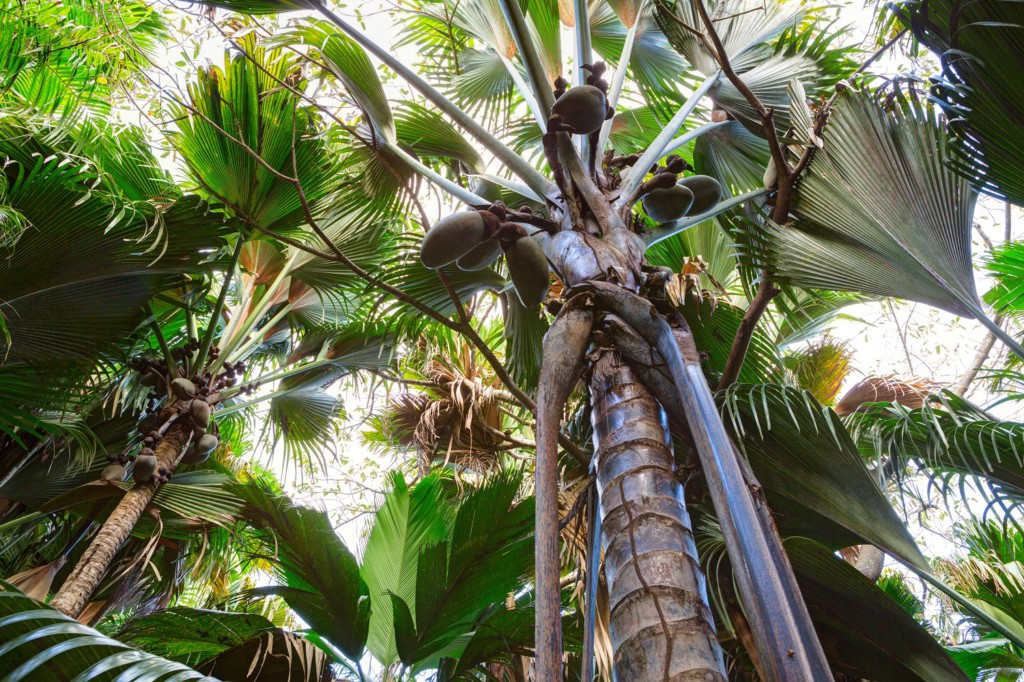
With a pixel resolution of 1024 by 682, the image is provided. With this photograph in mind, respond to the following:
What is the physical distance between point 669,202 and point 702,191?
26 centimetres

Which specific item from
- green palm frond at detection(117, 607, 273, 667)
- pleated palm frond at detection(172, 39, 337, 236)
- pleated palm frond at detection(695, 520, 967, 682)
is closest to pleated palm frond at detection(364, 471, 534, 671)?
green palm frond at detection(117, 607, 273, 667)

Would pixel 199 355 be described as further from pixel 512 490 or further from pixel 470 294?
pixel 512 490

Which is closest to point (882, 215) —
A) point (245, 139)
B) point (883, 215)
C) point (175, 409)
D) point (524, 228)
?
point (883, 215)

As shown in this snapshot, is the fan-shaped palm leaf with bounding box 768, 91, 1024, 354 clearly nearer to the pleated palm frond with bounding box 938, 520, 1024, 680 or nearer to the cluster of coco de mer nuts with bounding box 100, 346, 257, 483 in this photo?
the pleated palm frond with bounding box 938, 520, 1024, 680

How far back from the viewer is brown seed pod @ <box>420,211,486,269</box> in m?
2.01

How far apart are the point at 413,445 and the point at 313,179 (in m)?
2.20

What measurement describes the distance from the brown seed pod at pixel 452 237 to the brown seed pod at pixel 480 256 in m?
0.13

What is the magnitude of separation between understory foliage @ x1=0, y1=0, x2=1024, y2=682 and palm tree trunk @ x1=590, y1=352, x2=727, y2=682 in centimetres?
8

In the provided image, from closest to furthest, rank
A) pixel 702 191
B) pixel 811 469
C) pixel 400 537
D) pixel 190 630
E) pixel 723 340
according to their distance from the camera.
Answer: pixel 811 469, pixel 702 191, pixel 190 630, pixel 723 340, pixel 400 537

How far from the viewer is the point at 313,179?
11.6 feet

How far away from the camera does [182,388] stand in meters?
3.40

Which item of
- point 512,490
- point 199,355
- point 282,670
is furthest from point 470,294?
point 282,670

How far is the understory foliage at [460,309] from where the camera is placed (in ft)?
7.05

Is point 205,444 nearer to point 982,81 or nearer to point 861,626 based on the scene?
point 861,626
